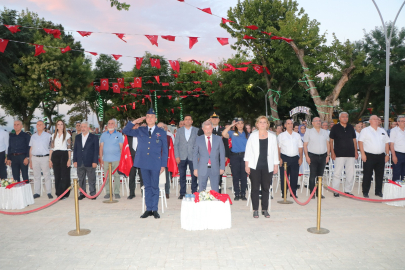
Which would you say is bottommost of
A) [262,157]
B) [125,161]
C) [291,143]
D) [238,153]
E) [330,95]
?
[125,161]

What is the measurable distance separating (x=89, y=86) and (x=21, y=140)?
22586 millimetres

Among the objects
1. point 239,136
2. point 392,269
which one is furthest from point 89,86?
point 392,269

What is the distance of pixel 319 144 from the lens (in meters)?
8.59

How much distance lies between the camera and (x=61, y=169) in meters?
9.05

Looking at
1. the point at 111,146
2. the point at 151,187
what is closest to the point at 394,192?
the point at 151,187

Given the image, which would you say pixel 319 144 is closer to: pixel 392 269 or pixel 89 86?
pixel 392 269

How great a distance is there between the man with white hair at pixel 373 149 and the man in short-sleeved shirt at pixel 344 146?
252 millimetres

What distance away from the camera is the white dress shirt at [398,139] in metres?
8.90

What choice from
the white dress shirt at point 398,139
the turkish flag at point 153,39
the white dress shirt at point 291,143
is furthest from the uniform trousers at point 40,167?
the white dress shirt at point 398,139

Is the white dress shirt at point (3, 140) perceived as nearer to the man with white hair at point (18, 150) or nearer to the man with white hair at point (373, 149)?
the man with white hair at point (18, 150)

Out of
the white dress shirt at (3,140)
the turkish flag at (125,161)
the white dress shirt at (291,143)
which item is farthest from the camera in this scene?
the white dress shirt at (3,140)

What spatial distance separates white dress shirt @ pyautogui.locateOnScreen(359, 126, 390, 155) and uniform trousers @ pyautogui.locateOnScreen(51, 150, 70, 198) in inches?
303

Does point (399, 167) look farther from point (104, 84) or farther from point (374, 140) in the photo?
point (104, 84)

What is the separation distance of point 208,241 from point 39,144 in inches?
230
